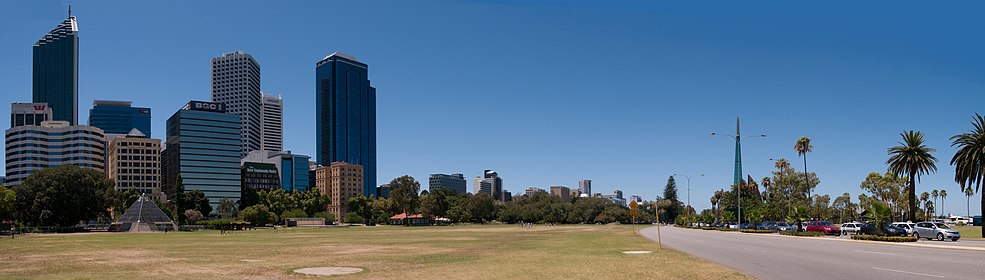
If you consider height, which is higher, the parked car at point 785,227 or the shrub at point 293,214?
the parked car at point 785,227

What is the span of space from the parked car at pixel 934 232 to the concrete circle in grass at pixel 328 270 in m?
45.3

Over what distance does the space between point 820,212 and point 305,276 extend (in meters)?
153

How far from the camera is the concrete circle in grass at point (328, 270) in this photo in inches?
861

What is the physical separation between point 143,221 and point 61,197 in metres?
20.6

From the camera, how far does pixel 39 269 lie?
23969mm

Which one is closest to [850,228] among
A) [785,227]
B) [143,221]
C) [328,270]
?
[785,227]

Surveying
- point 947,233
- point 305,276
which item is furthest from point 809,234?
point 305,276

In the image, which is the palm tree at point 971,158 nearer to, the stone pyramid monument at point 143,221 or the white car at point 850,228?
the white car at point 850,228

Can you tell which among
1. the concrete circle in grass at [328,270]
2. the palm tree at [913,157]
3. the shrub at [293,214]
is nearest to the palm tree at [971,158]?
the palm tree at [913,157]

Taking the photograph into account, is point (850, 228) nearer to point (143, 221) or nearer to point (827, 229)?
point (827, 229)

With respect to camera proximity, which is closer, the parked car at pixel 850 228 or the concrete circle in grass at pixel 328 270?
the concrete circle in grass at pixel 328 270

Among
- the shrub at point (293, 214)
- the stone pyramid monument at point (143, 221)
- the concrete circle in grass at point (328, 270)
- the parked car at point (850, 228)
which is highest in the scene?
the concrete circle in grass at point (328, 270)

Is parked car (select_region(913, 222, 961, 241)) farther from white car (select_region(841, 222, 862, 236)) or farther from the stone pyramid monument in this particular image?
the stone pyramid monument

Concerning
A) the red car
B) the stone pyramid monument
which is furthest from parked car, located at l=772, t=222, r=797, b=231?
the stone pyramid monument
